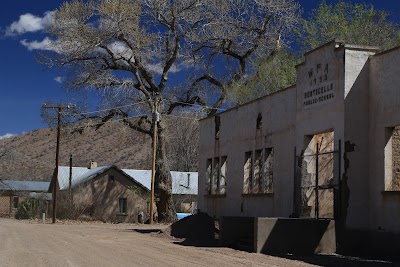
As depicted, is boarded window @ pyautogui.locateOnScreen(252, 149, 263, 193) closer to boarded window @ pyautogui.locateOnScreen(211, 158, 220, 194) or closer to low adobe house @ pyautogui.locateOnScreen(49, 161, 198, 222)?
boarded window @ pyautogui.locateOnScreen(211, 158, 220, 194)

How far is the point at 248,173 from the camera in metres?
27.5

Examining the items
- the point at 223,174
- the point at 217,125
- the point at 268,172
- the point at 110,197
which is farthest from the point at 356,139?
the point at 110,197

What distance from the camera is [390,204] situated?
58.6 ft

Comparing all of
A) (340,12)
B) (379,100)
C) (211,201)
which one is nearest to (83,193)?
(211,201)

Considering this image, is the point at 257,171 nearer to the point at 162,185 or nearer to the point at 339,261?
the point at 339,261

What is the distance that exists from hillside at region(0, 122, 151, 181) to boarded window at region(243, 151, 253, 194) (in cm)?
6446

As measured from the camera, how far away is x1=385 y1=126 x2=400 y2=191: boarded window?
18.3 meters

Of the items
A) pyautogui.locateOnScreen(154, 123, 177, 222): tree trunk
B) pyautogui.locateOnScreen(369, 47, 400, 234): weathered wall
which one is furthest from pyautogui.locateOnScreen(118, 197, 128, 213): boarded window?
pyautogui.locateOnScreen(369, 47, 400, 234): weathered wall

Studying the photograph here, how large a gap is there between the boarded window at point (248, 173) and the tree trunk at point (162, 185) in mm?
17391

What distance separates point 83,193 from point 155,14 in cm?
2104

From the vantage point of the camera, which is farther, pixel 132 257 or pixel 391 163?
pixel 391 163

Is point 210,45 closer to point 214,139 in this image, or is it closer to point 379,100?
point 214,139

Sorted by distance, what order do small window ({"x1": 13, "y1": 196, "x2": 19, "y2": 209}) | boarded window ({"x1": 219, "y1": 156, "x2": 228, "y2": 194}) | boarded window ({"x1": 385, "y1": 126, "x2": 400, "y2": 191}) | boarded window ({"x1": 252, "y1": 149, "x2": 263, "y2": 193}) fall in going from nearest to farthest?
1. boarded window ({"x1": 385, "y1": 126, "x2": 400, "y2": 191})
2. boarded window ({"x1": 252, "y1": 149, "x2": 263, "y2": 193})
3. boarded window ({"x1": 219, "y1": 156, "x2": 228, "y2": 194})
4. small window ({"x1": 13, "y1": 196, "x2": 19, "y2": 209})

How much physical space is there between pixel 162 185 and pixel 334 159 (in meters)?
26.5
